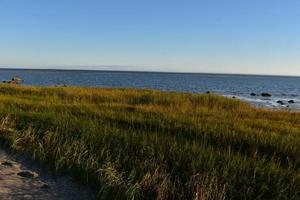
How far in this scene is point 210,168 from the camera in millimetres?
7988

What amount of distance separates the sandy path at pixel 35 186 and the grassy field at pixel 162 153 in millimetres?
270

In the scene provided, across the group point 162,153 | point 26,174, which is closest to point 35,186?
point 26,174

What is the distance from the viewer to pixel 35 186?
793 cm

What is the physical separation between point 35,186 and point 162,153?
103 inches

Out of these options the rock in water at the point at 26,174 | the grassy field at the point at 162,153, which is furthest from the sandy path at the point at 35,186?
the grassy field at the point at 162,153

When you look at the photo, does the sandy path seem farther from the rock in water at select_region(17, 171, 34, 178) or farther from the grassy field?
the grassy field

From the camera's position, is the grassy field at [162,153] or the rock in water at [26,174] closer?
the grassy field at [162,153]

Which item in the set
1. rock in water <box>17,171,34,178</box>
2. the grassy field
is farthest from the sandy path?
the grassy field

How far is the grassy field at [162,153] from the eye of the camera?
7379 millimetres

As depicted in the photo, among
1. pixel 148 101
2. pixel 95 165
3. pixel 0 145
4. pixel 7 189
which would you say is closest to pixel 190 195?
pixel 95 165

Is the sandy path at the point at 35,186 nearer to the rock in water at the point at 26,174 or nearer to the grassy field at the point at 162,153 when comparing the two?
the rock in water at the point at 26,174

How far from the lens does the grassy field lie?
291 inches

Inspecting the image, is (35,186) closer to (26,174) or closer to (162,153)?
(26,174)

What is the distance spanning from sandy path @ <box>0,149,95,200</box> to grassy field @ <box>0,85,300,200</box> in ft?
0.89
